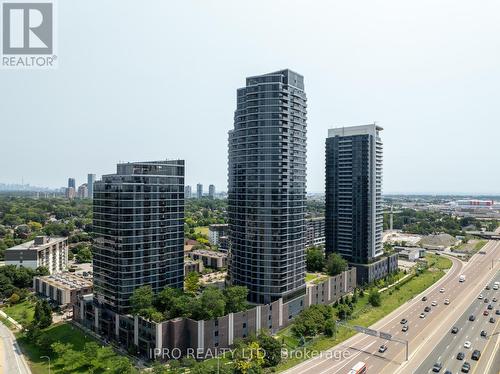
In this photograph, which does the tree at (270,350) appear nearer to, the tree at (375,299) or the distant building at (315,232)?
the tree at (375,299)

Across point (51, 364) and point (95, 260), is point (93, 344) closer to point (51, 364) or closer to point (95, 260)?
point (51, 364)

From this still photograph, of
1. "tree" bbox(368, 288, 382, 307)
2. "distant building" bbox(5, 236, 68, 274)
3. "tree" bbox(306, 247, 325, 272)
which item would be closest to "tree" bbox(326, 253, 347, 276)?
"tree" bbox(306, 247, 325, 272)

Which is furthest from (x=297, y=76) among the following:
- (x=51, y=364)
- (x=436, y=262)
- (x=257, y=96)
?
(x=436, y=262)

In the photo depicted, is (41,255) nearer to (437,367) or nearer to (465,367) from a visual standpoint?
(437,367)

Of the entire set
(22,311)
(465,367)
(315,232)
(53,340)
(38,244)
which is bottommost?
(22,311)

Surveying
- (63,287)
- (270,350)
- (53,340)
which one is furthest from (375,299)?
(63,287)
